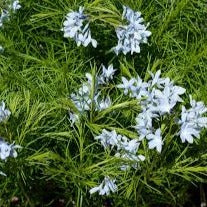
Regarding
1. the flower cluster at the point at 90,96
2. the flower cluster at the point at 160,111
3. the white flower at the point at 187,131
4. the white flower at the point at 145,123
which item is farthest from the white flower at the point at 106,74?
the white flower at the point at 187,131

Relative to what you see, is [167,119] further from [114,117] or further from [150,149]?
[114,117]

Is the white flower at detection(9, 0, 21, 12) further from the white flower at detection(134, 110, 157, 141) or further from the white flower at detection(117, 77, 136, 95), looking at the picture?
the white flower at detection(134, 110, 157, 141)

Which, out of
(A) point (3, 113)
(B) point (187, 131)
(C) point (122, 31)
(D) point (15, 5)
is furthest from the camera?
(D) point (15, 5)

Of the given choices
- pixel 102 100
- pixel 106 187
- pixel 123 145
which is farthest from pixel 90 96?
pixel 106 187

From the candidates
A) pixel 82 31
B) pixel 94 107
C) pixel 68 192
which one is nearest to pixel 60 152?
pixel 68 192

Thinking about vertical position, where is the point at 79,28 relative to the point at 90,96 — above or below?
above

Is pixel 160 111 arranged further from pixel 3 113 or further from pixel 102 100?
pixel 3 113

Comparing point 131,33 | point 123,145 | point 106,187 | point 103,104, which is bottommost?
point 106,187
